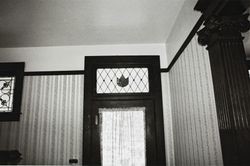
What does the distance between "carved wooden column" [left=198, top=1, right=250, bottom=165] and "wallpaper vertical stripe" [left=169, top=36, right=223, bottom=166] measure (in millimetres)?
244

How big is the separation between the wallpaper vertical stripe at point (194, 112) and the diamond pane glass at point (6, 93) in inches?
116

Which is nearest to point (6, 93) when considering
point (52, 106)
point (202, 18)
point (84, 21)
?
point (52, 106)

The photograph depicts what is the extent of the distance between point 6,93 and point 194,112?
328cm

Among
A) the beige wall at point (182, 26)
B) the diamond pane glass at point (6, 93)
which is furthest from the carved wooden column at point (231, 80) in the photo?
the diamond pane glass at point (6, 93)

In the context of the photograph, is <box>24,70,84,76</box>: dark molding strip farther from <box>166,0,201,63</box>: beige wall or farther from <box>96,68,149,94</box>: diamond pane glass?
<box>166,0,201,63</box>: beige wall

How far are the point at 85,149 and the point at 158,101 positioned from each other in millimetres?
1500

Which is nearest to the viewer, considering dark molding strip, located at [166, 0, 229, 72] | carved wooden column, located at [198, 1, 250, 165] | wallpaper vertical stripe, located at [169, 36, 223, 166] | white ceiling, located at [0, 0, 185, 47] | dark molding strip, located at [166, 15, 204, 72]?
carved wooden column, located at [198, 1, 250, 165]

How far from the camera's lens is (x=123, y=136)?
3.48 m

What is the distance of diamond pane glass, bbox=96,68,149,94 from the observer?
149 inches

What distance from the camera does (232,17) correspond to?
5.99ft

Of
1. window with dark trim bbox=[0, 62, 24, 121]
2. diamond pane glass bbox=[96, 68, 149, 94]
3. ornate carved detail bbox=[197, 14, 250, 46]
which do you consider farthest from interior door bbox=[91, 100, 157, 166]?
ornate carved detail bbox=[197, 14, 250, 46]

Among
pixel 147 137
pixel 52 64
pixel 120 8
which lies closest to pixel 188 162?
pixel 147 137

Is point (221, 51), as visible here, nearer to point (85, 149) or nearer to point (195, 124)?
point (195, 124)

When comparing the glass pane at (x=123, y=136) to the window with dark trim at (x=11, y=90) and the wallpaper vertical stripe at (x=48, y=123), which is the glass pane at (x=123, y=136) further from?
the window with dark trim at (x=11, y=90)
